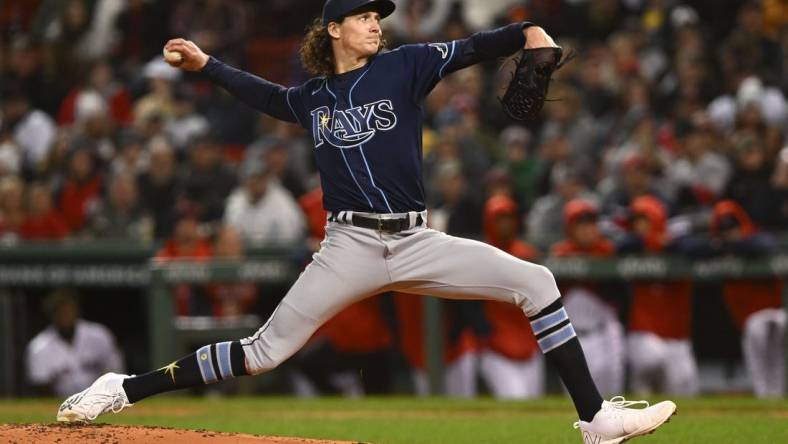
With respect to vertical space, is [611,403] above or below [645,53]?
below

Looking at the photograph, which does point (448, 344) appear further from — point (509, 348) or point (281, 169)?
point (281, 169)

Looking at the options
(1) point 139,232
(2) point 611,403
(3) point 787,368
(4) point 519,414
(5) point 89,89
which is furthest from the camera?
(5) point 89,89

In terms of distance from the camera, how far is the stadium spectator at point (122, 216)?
438 inches

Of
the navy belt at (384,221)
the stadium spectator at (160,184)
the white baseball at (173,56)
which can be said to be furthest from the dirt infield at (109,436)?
the stadium spectator at (160,184)

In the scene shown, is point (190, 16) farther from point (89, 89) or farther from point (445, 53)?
point (445, 53)

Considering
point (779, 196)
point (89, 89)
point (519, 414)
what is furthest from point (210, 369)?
A: point (89, 89)

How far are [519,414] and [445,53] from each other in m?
3.33

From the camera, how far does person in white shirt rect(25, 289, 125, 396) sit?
33.1 feet

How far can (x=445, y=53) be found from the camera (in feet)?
16.9

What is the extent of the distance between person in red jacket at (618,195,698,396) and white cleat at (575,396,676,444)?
4438 mm

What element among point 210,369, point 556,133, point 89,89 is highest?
point 89,89

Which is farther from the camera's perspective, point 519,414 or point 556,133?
point 556,133

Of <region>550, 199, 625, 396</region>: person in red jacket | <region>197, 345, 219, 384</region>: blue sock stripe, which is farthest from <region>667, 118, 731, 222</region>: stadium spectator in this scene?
<region>197, 345, 219, 384</region>: blue sock stripe

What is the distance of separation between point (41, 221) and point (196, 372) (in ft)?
20.0
